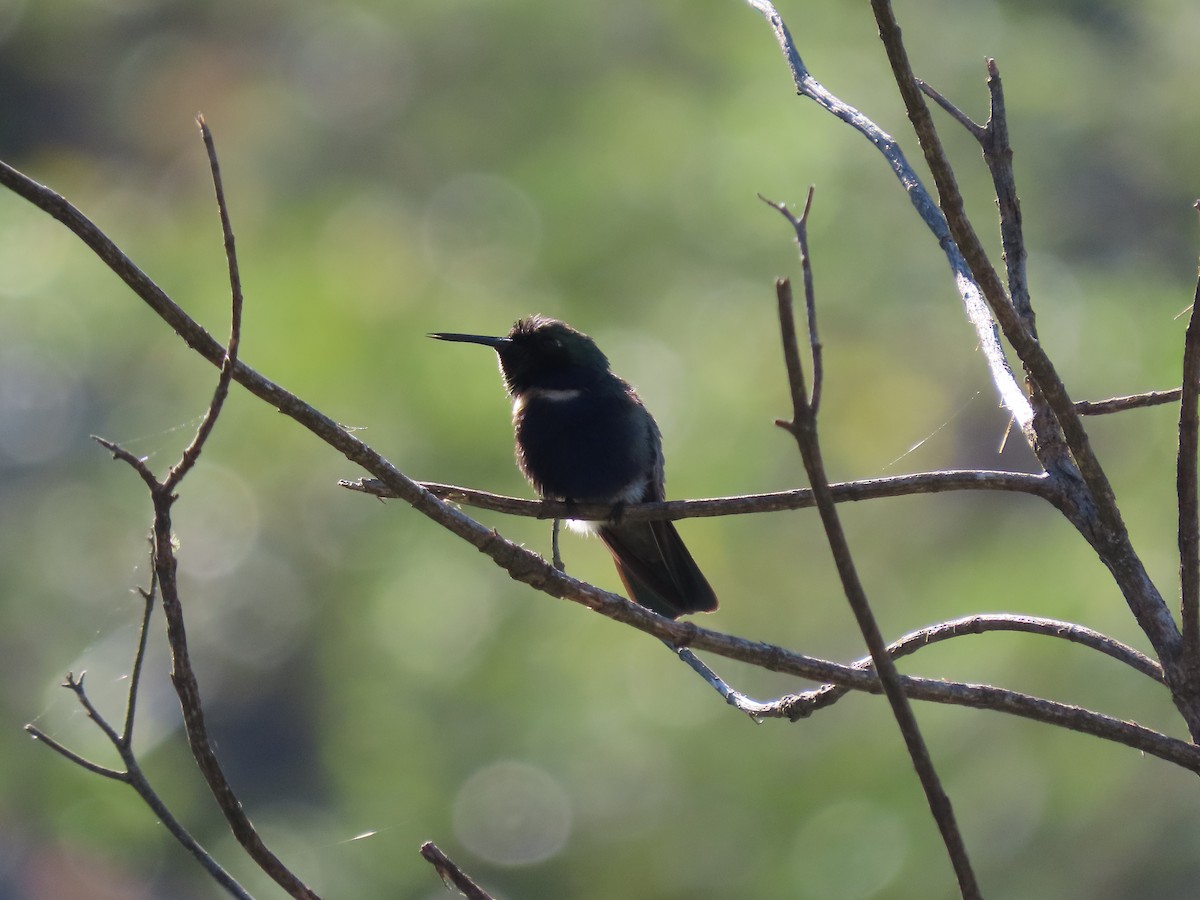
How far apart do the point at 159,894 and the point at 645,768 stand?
2.55 meters

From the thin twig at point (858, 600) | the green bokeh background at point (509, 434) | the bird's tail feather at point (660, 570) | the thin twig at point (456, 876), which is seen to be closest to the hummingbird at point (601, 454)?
the bird's tail feather at point (660, 570)

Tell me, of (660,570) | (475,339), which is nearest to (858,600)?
(660,570)

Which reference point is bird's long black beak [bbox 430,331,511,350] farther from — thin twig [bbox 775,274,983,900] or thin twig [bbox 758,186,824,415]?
thin twig [bbox 775,274,983,900]

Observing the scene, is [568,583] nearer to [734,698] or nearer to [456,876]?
[456,876]

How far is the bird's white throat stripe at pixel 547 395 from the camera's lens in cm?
402

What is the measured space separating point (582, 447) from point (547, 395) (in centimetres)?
28

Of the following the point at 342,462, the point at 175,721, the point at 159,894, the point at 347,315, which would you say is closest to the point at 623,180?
the point at 347,315

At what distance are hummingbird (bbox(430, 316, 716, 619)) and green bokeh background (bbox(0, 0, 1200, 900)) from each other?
157cm

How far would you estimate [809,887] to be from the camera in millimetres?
5832

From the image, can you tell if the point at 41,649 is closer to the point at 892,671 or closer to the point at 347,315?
the point at 347,315

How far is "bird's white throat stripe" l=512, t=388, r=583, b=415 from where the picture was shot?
4023mm

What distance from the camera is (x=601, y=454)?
388 centimetres

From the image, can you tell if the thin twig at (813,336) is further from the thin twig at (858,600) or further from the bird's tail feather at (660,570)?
the bird's tail feather at (660,570)

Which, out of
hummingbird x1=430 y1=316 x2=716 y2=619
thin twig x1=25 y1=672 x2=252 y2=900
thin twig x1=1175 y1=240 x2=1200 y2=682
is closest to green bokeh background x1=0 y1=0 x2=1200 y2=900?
hummingbird x1=430 y1=316 x2=716 y2=619
